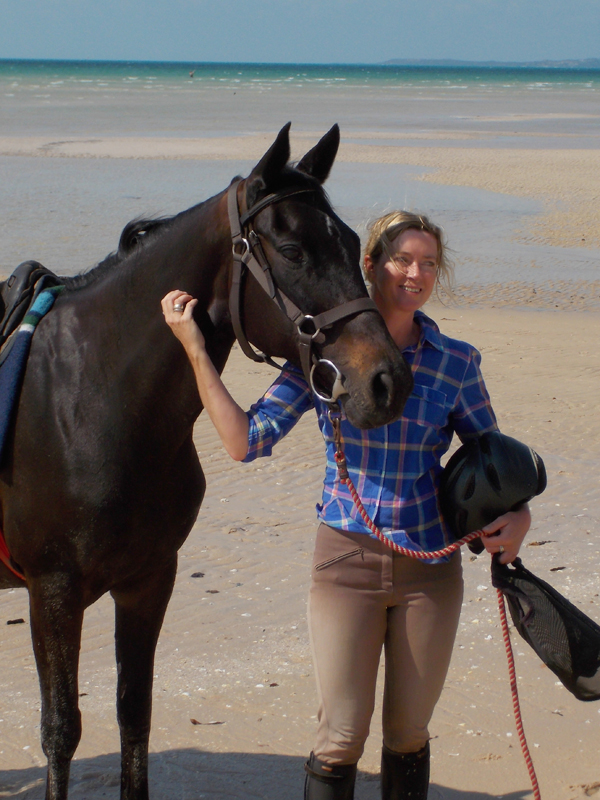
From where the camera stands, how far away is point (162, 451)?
257 cm

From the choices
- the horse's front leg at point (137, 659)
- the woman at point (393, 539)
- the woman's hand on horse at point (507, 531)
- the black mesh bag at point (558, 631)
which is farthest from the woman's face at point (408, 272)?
the horse's front leg at point (137, 659)

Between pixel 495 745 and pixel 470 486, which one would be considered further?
pixel 495 745

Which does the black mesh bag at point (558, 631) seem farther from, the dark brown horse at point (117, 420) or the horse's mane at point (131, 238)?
the horse's mane at point (131, 238)

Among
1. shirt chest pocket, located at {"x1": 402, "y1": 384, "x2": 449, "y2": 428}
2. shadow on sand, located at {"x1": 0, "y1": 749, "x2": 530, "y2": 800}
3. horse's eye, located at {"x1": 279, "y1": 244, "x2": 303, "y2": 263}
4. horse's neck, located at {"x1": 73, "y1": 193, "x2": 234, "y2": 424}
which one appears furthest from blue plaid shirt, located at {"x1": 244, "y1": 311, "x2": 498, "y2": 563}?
shadow on sand, located at {"x1": 0, "y1": 749, "x2": 530, "y2": 800}

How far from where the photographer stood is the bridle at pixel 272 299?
2156mm

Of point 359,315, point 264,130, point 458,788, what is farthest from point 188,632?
point 264,130

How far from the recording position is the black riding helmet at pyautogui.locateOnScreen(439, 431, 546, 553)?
2.41m

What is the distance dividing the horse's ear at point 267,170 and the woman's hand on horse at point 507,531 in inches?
44.1

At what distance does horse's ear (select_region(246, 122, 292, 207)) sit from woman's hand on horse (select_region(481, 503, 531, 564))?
1.12m

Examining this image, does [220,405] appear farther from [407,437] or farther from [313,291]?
[407,437]

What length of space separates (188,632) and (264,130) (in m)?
31.9

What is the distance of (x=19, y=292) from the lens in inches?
109

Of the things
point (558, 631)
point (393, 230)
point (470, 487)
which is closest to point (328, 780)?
point (558, 631)

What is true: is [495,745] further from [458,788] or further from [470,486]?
[470,486]
